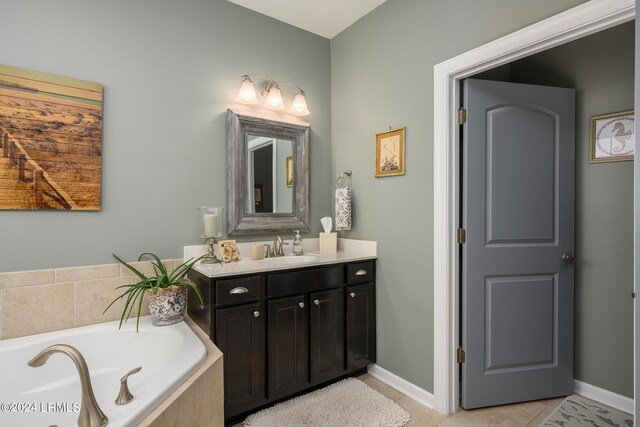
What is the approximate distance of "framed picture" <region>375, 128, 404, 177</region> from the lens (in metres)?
2.29

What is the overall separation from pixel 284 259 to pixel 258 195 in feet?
1.82

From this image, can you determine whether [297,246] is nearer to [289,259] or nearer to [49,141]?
[289,259]

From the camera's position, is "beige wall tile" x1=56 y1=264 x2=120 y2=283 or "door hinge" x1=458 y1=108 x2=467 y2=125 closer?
"beige wall tile" x1=56 y1=264 x2=120 y2=283

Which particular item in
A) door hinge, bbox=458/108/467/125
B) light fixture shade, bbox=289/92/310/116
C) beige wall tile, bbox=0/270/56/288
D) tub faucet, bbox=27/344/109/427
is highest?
light fixture shade, bbox=289/92/310/116

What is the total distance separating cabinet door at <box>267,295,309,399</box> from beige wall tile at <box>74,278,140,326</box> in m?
0.93

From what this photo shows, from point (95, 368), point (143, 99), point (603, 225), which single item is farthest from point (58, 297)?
point (603, 225)

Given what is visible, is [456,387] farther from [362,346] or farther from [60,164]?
[60,164]

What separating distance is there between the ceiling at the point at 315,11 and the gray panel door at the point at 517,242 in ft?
3.70

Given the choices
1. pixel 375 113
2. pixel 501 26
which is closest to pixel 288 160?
pixel 375 113

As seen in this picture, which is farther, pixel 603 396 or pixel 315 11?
pixel 315 11

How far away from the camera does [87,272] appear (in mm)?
1882

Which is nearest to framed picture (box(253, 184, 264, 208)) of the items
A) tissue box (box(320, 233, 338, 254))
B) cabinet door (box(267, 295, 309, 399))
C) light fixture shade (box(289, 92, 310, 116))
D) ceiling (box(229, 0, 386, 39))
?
tissue box (box(320, 233, 338, 254))

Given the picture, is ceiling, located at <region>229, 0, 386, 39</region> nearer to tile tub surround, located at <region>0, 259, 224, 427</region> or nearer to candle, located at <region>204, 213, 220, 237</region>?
→ candle, located at <region>204, 213, 220, 237</region>

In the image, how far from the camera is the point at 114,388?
5.29ft
